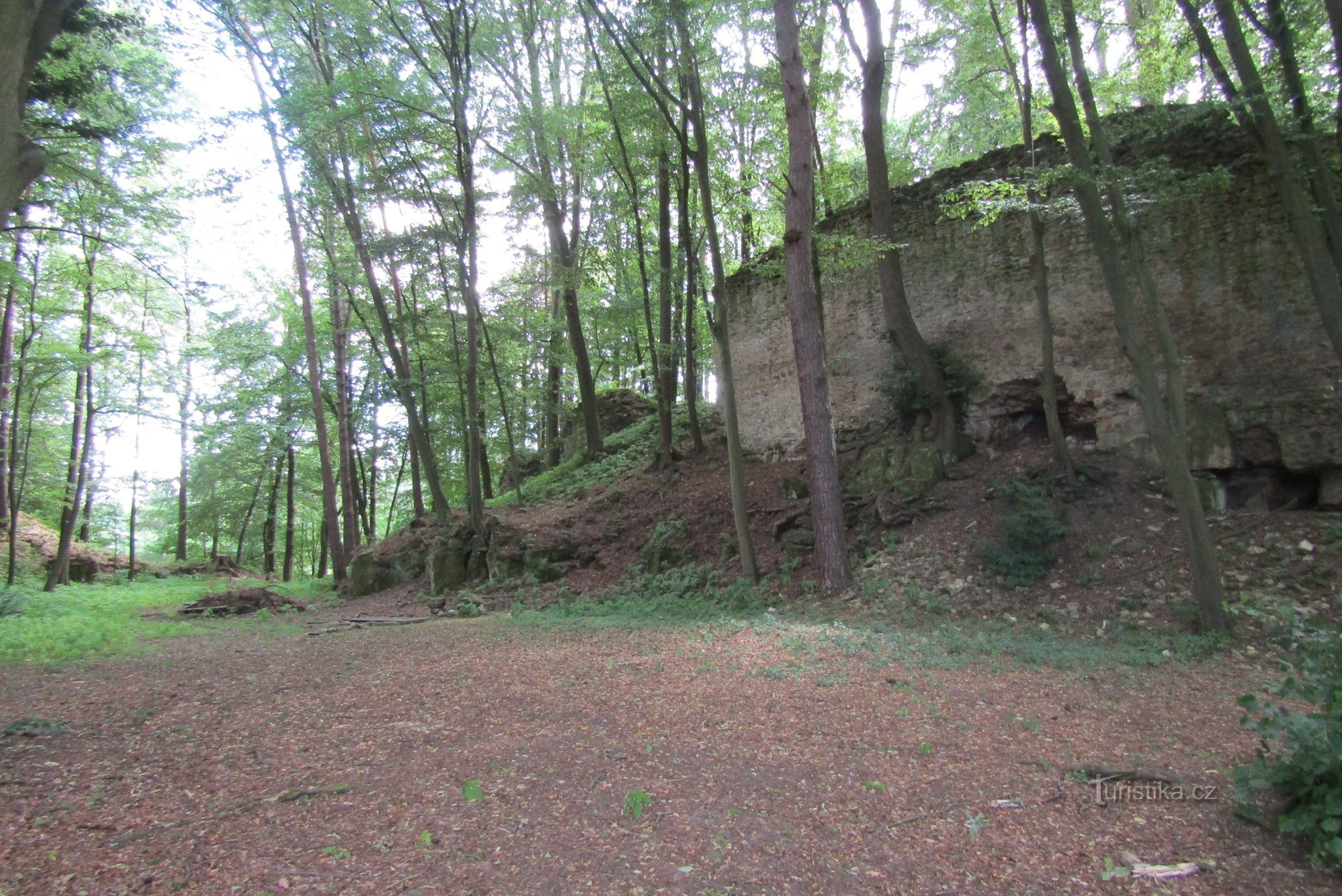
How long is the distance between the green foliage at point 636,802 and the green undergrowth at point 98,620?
664cm

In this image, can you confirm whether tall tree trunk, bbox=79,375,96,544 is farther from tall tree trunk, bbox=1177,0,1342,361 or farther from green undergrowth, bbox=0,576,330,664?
tall tree trunk, bbox=1177,0,1342,361

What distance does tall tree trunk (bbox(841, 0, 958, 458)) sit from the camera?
10602 mm

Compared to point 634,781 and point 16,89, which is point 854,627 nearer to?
point 634,781

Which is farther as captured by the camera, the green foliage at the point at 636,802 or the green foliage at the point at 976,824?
the green foliage at the point at 636,802

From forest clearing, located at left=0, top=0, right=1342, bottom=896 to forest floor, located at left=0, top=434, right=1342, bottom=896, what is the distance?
36mm

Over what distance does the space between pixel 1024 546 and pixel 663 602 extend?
4823 millimetres

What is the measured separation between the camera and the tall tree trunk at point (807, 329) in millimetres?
8805

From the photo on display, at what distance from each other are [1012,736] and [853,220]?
35.3ft

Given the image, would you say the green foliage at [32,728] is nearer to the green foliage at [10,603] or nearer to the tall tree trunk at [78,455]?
the green foliage at [10,603]

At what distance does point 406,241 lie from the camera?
13.0 metres

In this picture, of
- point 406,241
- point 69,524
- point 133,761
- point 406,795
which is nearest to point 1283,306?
point 406,795

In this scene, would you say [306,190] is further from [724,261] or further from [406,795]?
[406,795]

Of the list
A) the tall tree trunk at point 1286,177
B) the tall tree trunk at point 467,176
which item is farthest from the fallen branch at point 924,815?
the tall tree trunk at point 467,176

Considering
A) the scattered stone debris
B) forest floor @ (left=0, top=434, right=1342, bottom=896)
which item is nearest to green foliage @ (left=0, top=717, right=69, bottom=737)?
forest floor @ (left=0, top=434, right=1342, bottom=896)
